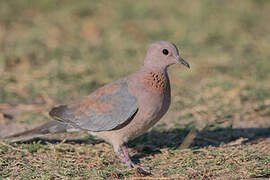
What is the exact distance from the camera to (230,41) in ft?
28.7

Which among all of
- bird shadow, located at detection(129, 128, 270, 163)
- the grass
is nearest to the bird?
the grass

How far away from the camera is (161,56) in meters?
4.48

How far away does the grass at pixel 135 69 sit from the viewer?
420cm

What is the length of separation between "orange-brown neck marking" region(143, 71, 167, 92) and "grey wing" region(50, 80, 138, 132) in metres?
0.18

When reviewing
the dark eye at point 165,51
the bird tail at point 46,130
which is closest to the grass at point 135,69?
the bird tail at point 46,130

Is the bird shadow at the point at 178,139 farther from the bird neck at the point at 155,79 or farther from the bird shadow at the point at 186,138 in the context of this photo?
the bird neck at the point at 155,79

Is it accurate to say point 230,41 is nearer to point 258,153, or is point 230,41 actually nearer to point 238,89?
point 238,89

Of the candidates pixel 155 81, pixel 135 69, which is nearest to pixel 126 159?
pixel 155 81

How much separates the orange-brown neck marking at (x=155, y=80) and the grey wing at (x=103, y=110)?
18 cm

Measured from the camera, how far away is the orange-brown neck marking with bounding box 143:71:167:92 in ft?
13.9

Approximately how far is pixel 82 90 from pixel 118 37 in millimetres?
2365

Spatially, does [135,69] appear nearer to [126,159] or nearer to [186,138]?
[186,138]

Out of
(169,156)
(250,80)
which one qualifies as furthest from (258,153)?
(250,80)

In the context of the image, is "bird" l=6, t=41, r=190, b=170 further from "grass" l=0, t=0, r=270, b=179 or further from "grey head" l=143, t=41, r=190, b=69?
"grass" l=0, t=0, r=270, b=179
